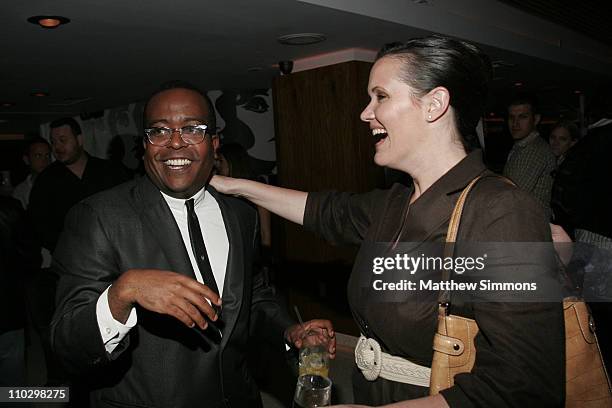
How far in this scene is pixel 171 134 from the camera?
170cm

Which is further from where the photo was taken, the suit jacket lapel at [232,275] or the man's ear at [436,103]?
the suit jacket lapel at [232,275]

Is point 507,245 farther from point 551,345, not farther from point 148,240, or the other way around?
point 148,240

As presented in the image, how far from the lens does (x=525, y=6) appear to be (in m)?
6.08

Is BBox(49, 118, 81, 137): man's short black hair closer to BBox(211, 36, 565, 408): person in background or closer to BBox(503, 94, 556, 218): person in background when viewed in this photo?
BBox(211, 36, 565, 408): person in background

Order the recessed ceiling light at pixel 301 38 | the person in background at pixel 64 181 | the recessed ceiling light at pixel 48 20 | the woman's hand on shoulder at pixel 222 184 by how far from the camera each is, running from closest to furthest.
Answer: the woman's hand on shoulder at pixel 222 184 → the recessed ceiling light at pixel 48 20 → the person in background at pixel 64 181 → the recessed ceiling light at pixel 301 38

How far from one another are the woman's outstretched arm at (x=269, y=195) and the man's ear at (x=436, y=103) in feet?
2.48

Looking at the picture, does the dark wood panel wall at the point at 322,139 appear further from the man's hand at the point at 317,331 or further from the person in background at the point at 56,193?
the man's hand at the point at 317,331

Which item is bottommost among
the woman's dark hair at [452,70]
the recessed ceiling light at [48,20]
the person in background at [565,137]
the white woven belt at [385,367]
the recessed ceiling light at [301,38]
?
the white woven belt at [385,367]

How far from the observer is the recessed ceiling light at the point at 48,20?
372 centimetres

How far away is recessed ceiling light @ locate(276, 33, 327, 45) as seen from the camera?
4523mm

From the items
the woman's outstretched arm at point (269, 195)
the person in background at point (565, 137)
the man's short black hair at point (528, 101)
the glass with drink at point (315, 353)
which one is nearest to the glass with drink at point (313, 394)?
the glass with drink at point (315, 353)

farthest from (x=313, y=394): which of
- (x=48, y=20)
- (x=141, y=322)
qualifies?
(x=48, y=20)

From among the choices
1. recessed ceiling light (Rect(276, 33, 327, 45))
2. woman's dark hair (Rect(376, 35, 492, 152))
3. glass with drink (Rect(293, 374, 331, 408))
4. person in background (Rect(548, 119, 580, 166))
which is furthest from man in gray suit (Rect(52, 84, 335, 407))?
person in background (Rect(548, 119, 580, 166))

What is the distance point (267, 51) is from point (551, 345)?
454 centimetres
